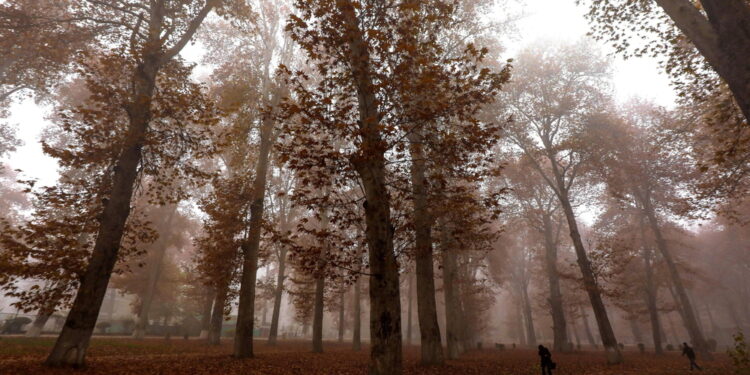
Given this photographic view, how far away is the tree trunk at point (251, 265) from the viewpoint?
1254 cm

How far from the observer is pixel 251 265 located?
13758 millimetres

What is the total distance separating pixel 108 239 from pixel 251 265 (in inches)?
217

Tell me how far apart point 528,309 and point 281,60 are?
1278 inches

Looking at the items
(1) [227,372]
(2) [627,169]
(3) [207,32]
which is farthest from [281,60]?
(2) [627,169]

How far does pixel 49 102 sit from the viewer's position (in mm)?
23422

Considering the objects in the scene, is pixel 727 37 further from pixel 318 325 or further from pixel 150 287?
pixel 150 287

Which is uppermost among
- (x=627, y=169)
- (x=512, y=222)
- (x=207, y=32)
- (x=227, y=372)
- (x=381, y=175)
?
(x=207, y=32)

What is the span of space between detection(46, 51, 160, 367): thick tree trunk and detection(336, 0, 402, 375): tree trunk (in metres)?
6.25

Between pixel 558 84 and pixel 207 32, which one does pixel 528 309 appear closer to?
pixel 558 84

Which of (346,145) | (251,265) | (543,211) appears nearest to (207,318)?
(251,265)

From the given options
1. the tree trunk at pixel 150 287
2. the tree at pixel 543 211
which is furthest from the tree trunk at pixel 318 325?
the tree at pixel 543 211

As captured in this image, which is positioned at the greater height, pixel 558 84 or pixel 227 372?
pixel 558 84

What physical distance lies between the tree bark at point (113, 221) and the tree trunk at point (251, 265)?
3.94m

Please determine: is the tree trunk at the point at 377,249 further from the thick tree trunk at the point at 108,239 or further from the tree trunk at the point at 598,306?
the tree trunk at the point at 598,306
